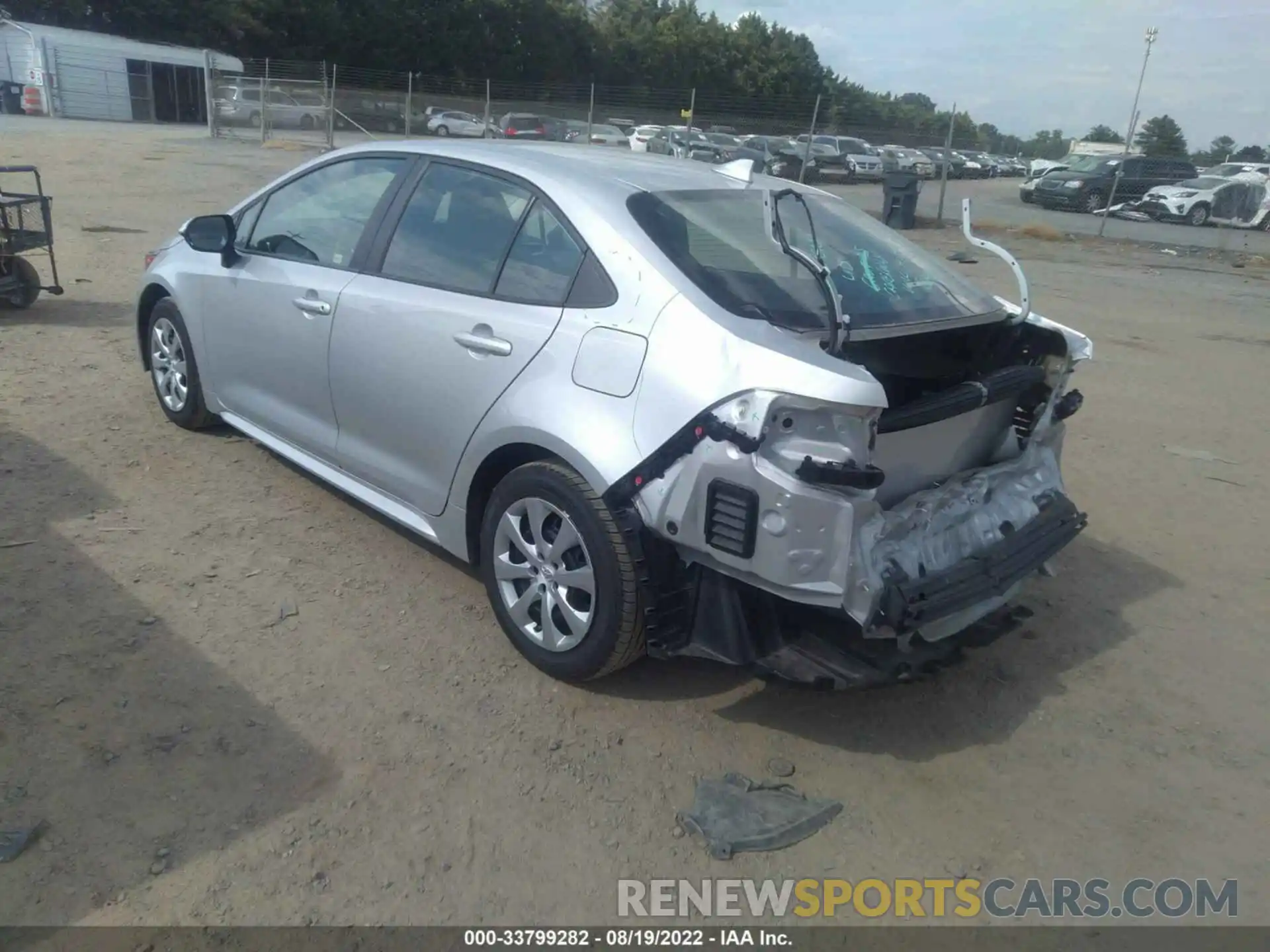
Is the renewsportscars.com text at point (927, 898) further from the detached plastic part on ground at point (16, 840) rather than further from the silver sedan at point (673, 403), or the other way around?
the detached plastic part on ground at point (16, 840)

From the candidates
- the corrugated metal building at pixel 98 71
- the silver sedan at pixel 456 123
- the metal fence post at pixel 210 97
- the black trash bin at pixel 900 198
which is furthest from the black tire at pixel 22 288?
the corrugated metal building at pixel 98 71

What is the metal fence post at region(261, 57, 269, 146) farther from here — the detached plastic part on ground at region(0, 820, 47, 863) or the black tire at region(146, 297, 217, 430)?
the detached plastic part on ground at region(0, 820, 47, 863)

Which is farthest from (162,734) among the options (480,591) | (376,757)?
(480,591)

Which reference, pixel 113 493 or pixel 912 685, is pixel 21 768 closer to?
pixel 113 493

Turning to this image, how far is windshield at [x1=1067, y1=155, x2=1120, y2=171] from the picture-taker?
27.0 meters

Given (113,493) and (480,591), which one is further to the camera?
(113,493)

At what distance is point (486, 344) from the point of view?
11.4 feet

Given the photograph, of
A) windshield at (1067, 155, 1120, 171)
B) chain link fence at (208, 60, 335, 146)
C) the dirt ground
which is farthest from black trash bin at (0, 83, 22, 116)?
the dirt ground

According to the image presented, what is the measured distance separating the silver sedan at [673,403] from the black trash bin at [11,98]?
41647 mm

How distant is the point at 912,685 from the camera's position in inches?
146

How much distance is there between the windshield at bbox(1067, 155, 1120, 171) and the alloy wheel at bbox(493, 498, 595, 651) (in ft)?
88.6

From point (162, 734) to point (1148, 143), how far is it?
44623 mm

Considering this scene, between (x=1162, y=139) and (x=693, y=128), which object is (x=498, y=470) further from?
(x=1162, y=139)
